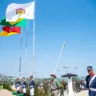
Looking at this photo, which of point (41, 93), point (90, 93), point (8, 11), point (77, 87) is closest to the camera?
point (90, 93)

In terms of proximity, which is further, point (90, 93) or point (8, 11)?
point (8, 11)

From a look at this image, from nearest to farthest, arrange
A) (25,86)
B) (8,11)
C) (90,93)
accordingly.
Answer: (90,93)
(8,11)
(25,86)

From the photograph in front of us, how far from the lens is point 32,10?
22250 mm

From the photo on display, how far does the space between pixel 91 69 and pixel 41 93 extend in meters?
12.2

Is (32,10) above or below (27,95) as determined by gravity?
above

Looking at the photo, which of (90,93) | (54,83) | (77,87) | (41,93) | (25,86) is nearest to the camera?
(90,93)

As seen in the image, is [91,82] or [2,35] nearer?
[91,82]

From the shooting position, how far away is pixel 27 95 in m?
22.6

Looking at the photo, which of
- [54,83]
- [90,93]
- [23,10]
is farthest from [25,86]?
[90,93]

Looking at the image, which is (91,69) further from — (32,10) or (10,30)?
(10,30)

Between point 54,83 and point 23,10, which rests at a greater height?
point 23,10

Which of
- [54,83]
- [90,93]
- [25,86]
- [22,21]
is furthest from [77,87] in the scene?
[90,93]

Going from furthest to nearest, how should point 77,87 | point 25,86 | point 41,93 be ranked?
point 77,87 < point 25,86 < point 41,93

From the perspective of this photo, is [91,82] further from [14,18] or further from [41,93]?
[14,18]
